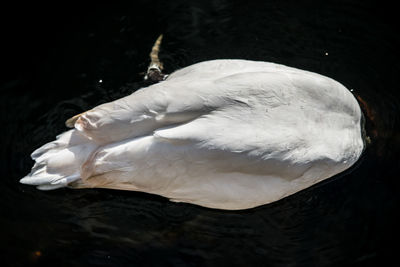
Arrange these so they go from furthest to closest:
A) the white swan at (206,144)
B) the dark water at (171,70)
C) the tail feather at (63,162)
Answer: the dark water at (171,70)
the tail feather at (63,162)
the white swan at (206,144)

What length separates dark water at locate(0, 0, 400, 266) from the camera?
3207 millimetres

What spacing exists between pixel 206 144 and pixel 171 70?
166cm

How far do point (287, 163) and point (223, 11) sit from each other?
2.25 meters

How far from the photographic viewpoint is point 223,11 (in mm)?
4570

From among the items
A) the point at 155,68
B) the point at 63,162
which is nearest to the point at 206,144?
the point at 63,162

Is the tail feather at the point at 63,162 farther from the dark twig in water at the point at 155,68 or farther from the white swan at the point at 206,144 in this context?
the dark twig in water at the point at 155,68

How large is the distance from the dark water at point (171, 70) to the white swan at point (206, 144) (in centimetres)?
41

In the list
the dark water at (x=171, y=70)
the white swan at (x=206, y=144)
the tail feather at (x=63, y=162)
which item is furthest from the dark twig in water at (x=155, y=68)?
→ the tail feather at (x=63, y=162)

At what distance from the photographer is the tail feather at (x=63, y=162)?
2820mm

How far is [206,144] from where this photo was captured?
8.59 ft

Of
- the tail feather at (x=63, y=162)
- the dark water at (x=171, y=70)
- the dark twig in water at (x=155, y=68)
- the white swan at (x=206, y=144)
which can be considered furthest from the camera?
the dark twig in water at (x=155, y=68)

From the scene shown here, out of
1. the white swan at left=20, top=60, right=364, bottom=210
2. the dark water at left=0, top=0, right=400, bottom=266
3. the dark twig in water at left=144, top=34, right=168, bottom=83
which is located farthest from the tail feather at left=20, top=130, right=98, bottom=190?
the dark twig in water at left=144, top=34, right=168, bottom=83

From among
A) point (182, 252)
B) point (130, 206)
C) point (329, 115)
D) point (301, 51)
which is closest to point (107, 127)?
point (130, 206)

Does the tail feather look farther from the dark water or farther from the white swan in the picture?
the dark water
